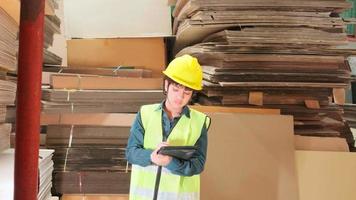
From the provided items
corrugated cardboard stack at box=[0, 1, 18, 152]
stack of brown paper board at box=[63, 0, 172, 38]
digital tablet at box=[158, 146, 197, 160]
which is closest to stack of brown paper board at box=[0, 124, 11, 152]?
corrugated cardboard stack at box=[0, 1, 18, 152]

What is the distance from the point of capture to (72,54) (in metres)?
3.37

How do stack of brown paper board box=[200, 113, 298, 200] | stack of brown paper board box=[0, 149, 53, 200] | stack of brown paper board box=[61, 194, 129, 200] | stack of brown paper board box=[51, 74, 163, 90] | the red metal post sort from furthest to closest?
stack of brown paper board box=[51, 74, 163, 90] → stack of brown paper board box=[61, 194, 129, 200] → stack of brown paper board box=[200, 113, 298, 200] → stack of brown paper board box=[0, 149, 53, 200] → the red metal post

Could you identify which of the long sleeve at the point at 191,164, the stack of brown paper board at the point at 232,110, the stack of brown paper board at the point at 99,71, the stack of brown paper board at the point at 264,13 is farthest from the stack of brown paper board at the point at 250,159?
the stack of brown paper board at the point at 99,71

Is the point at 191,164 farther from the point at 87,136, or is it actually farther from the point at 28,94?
the point at 28,94

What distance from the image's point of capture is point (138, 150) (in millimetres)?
1833

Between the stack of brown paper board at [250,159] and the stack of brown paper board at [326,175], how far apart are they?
2.7 inches

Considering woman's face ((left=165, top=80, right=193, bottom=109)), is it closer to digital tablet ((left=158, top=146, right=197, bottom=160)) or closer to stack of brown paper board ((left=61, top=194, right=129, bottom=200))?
digital tablet ((left=158, top=146, right=197, bottom=160))

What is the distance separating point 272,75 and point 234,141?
49cm

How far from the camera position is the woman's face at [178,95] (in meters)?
1.83

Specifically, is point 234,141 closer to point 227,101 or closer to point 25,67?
point 227,101

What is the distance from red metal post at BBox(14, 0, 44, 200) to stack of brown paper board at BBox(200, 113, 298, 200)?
1.92m

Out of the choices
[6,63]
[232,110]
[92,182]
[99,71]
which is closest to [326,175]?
[232,110]

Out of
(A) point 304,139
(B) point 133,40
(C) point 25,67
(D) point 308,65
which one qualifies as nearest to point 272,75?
(D) point 308,65

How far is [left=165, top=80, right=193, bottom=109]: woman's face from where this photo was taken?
1.83m
